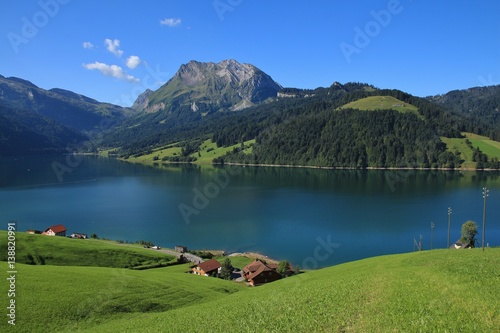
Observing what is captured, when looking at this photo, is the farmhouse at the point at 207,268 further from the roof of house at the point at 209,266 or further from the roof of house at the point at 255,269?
the roof of house at the point at 255,269

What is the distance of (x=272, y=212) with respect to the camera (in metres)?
107

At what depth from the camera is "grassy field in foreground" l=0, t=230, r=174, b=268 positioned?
42.3m

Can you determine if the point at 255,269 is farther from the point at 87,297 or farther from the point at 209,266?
the point at 87,297

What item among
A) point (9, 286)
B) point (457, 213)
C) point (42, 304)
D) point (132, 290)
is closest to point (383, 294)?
point (132, 290)

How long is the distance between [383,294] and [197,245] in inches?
2312

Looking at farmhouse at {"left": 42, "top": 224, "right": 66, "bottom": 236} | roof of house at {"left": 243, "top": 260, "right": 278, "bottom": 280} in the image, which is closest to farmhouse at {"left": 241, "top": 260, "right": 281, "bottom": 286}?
roof of house at {"left": 243, "top": 260, "right": 278, "bottom": 280}

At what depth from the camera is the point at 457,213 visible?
101 meters

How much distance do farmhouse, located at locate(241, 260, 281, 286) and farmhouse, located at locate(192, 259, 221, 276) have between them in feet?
14.1

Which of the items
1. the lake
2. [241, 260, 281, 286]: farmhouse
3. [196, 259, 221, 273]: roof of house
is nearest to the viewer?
[241, 260, 281, 286]: farmhouse

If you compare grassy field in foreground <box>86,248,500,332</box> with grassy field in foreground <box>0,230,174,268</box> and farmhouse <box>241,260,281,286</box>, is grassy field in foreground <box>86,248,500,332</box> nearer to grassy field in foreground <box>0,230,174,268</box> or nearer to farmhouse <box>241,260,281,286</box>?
farmhouse <box>241,260,281,286</box>

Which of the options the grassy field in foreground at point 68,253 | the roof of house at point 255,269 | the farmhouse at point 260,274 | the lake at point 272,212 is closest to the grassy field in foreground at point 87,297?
the grassy field in foreground at point 68,253

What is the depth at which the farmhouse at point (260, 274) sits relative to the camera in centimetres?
4972

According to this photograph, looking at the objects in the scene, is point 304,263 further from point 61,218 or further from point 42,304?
point 61,218

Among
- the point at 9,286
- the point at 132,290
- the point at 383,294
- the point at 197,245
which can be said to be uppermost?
the point at 383,294
